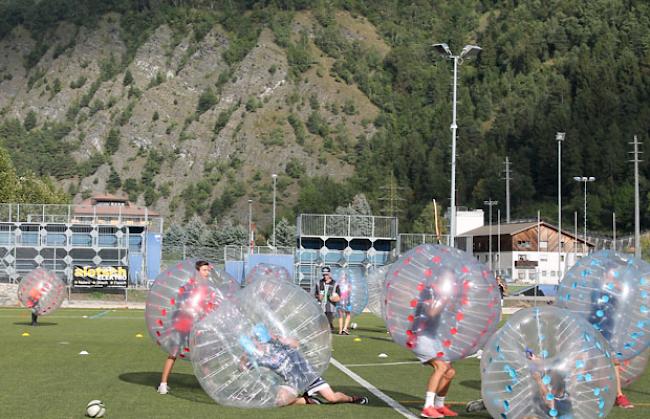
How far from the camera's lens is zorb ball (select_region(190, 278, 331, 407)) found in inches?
500

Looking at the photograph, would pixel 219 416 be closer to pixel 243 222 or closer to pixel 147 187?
pixel 243 222

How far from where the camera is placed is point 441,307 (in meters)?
12.7

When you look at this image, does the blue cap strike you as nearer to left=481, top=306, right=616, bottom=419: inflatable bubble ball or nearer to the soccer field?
the soccer field

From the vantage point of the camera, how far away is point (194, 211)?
174m

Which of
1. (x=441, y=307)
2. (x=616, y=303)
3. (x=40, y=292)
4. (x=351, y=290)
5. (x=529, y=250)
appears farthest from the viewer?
(x=529, y=250)

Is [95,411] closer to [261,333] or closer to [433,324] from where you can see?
[261,333]

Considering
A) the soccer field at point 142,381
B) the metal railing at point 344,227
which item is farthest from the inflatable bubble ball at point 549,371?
the metal railing at point 344,227

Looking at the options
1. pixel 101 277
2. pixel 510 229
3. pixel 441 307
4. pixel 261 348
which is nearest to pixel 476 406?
pixel 441 307

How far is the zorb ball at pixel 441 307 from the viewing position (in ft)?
41.8

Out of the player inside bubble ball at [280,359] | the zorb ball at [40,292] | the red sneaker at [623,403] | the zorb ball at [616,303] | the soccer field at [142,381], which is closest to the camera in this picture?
the player inside bubble ball at [280,359]

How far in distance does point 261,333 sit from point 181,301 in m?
2.56

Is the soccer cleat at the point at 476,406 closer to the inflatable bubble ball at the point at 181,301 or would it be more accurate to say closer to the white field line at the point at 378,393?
the white field line at the point at 378,393

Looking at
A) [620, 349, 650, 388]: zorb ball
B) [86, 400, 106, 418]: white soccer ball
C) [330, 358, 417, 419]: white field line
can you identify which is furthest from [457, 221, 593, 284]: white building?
[86, 400, 106, 418]: white soccer ball

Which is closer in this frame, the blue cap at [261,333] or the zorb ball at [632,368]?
the blue cap at [261,333]
